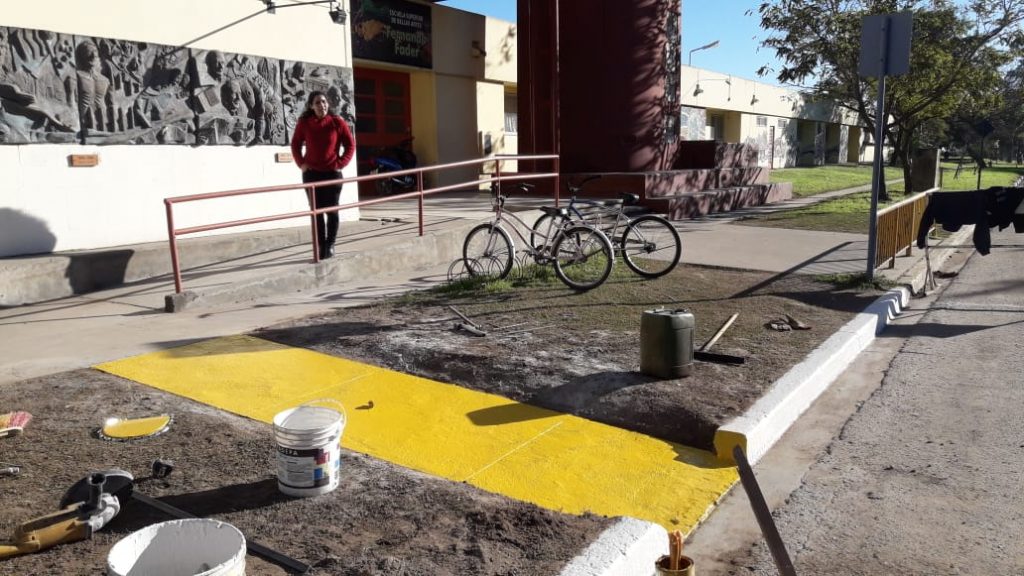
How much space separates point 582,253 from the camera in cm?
865

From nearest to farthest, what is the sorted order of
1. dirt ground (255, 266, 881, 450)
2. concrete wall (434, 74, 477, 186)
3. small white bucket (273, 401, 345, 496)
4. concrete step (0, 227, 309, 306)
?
small white bucket (273, 401, 345, 496) < dirt ground (255, 266, 881, 450) < concrete step (0, 227, 309, 306) < concrete wall (434, 74, 477, 186)

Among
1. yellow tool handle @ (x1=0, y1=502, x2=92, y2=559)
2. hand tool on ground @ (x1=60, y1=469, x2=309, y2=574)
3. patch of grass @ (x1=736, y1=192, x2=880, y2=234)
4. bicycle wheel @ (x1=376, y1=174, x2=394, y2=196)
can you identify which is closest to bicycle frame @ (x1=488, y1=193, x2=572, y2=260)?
hand tool on ground @ (x1=60, y1=469, x2=309, y2=574)

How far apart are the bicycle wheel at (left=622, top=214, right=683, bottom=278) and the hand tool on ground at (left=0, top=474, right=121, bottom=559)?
6.74 metres

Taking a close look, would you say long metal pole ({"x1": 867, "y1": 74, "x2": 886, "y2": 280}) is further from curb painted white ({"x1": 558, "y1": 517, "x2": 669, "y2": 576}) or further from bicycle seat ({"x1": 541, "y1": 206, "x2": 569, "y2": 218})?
curb painted white ({"x1": 558, "y1": 517, "x2": 669, "y2": 576})

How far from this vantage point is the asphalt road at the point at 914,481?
3527 mm

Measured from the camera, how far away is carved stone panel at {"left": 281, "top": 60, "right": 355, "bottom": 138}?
38.0 feet

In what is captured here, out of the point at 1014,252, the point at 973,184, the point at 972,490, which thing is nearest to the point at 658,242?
the point at 972,490

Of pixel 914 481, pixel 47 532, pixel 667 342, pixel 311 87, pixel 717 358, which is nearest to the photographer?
pixel 47 532

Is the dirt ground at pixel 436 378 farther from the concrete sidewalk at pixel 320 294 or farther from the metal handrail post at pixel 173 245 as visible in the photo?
the metal handrail post at pixel 173 245

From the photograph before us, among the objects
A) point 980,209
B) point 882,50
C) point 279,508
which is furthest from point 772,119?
point 279,508

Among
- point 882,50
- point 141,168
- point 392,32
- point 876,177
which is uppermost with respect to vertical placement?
point 392,32

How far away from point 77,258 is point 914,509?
8.15 metres

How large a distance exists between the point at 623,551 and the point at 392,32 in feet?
52.2

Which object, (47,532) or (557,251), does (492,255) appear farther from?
(47,532)
